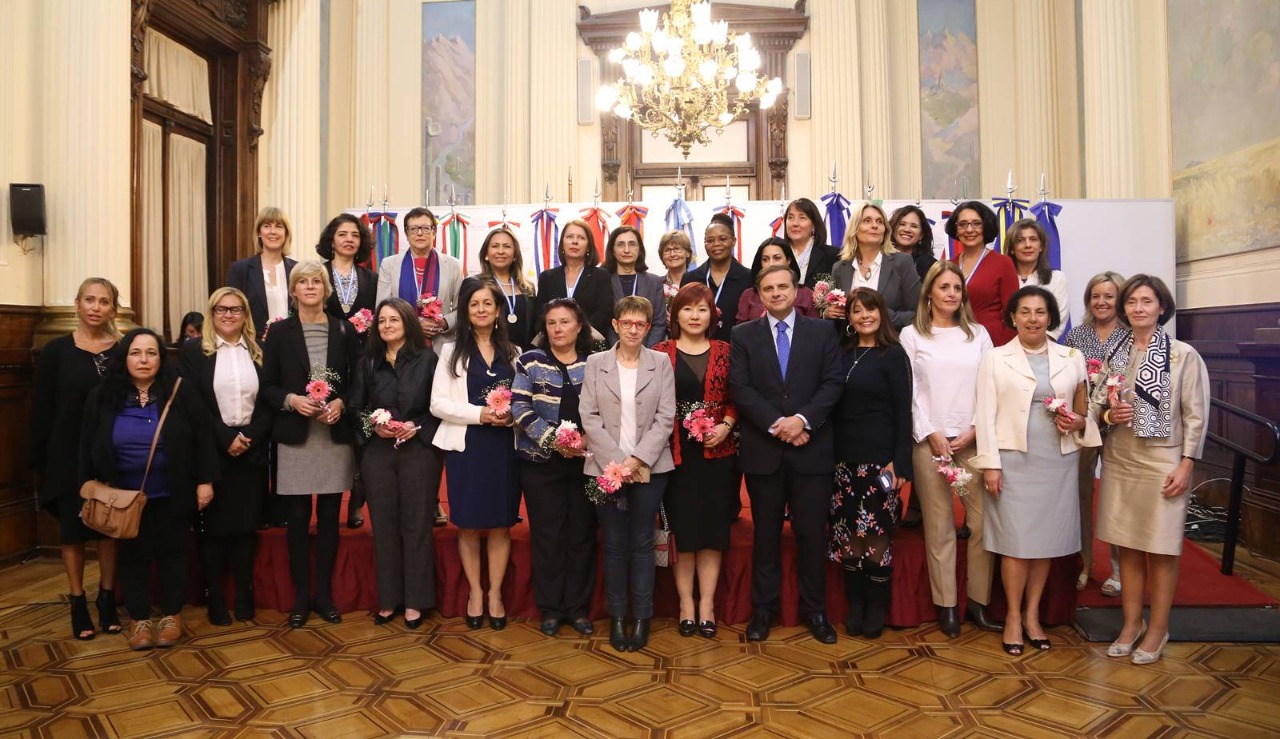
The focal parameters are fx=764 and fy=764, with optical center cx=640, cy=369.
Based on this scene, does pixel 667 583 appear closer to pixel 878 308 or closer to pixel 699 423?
pixel 699 423

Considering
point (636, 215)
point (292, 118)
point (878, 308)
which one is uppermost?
point (292, 118)

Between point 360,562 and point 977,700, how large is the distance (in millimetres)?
2748

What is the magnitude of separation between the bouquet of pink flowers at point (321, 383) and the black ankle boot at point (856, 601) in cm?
242

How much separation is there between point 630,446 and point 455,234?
11.7ft

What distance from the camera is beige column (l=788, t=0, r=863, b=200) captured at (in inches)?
356

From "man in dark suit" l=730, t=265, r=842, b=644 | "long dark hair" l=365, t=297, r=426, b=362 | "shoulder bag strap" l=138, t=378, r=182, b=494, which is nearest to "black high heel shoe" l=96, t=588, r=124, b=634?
"shoulder bag strap" l=138, t=378, r=182, b=494

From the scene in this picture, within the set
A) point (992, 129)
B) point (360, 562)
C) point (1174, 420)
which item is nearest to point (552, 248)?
point (360, 562)

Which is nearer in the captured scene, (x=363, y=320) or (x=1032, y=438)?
(x=1032, y=438)

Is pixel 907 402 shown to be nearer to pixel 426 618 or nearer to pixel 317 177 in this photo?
pixel 426 618

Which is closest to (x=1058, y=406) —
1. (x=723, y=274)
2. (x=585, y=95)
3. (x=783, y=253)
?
(x=783, y=253)

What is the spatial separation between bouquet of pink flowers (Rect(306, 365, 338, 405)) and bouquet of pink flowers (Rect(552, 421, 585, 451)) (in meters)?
1.07

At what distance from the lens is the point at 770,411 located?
312cm

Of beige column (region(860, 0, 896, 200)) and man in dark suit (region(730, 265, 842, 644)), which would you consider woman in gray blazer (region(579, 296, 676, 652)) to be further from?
beige column (region(860, 0, 896, 200))

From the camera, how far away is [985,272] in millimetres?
3816
